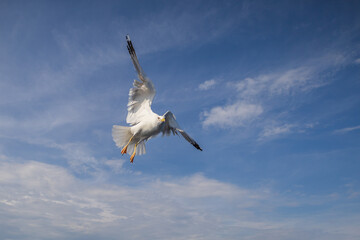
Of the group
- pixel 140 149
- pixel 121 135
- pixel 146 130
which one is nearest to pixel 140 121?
pixel 146 130

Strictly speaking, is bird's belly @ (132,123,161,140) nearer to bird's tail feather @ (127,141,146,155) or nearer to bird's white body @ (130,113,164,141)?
bird's white body @ (130,113,164,141)

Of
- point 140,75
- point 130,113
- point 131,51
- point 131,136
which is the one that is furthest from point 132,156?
point 131,51

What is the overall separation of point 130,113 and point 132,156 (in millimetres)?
2617

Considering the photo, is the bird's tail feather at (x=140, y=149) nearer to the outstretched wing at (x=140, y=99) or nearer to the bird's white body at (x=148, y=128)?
the bird's white body at (x=148, y=128)

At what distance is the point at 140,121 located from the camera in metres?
17.5

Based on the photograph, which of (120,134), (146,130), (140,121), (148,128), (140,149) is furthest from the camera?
(140,149)

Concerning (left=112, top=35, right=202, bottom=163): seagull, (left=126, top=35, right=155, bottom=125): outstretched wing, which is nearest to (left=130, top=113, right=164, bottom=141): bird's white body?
(left=112, top=35, right=202, bottom=163): seagull

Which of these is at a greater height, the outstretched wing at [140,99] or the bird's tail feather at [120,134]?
the outstretched wing at [140,99]

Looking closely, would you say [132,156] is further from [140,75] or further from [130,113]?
[140,75]

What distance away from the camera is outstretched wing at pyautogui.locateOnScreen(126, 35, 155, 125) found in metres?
17.4

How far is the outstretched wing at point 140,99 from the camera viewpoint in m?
17.4

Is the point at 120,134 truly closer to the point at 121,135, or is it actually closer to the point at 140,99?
the point at 121,135

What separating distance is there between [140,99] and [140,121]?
139 cm

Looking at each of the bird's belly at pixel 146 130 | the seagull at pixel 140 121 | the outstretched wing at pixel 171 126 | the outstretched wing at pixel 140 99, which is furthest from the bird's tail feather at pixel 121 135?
the outstretched wing at pixel 171 126
